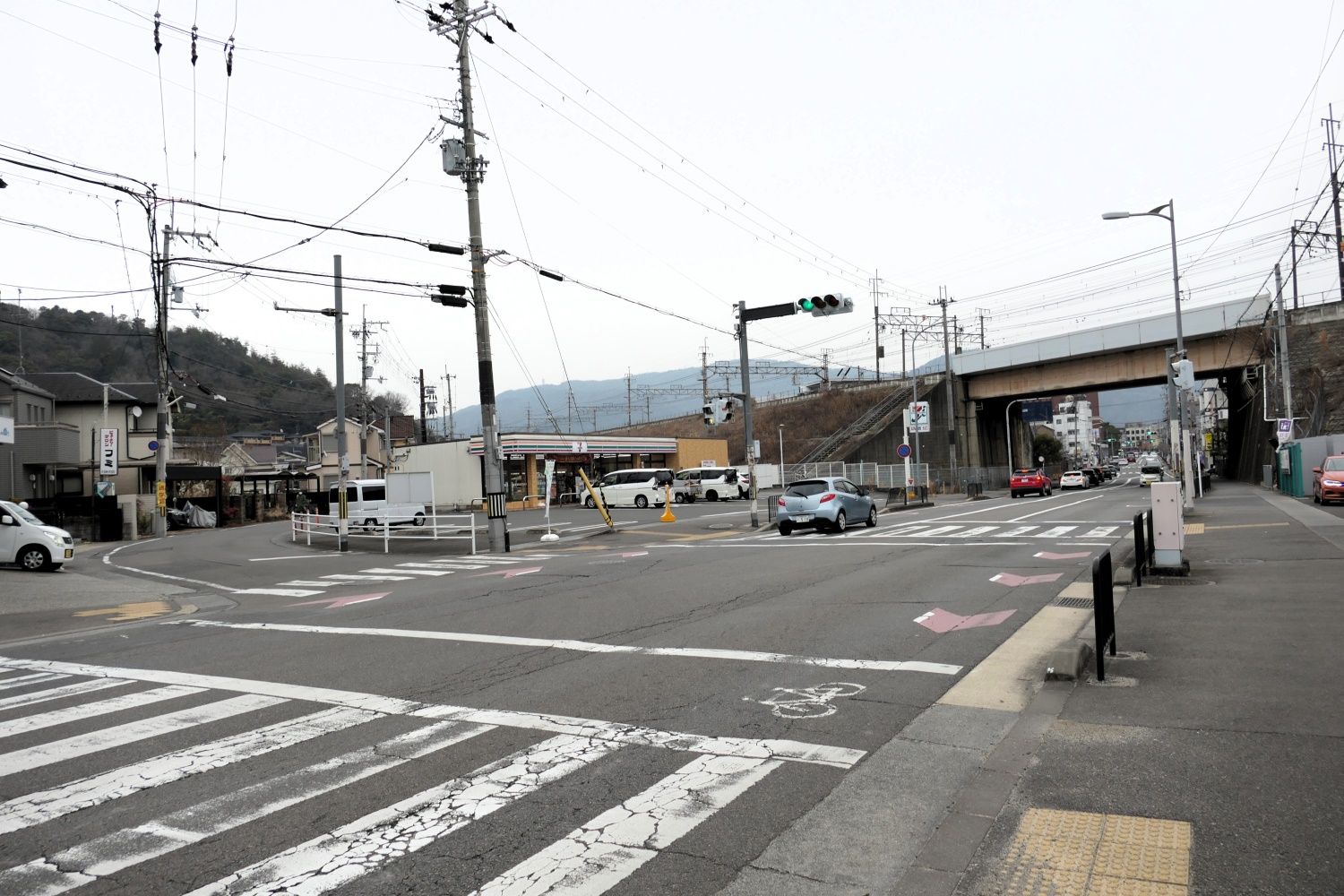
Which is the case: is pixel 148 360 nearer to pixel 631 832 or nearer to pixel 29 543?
pixel 29 543

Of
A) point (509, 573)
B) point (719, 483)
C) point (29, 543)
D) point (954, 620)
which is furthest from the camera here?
point (719, 483)

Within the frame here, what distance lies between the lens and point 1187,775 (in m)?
4.90

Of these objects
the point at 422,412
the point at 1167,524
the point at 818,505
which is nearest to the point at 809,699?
the point at 1167,524

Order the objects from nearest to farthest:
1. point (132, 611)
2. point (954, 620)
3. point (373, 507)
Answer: point (954, 620)
point (132, 611)
point (373, 507)

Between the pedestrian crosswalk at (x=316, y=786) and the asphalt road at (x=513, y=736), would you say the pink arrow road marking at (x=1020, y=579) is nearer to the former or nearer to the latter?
the asphalt road at (x=513, y=736)

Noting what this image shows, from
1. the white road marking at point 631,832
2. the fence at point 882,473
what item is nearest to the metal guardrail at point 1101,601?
the white road marking at point 631,832

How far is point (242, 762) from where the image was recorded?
222 inches

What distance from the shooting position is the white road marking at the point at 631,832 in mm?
3809

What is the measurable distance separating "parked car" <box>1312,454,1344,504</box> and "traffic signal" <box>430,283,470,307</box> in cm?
2633

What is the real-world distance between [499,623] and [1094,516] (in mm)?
21905

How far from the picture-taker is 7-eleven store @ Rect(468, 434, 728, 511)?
50.7 metres

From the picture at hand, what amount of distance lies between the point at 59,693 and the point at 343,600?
666 cm

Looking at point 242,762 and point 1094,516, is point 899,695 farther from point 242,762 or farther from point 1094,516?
point 1094,516

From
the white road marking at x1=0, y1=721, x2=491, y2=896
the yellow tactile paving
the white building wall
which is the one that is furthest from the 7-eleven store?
the yellow tactile paving
